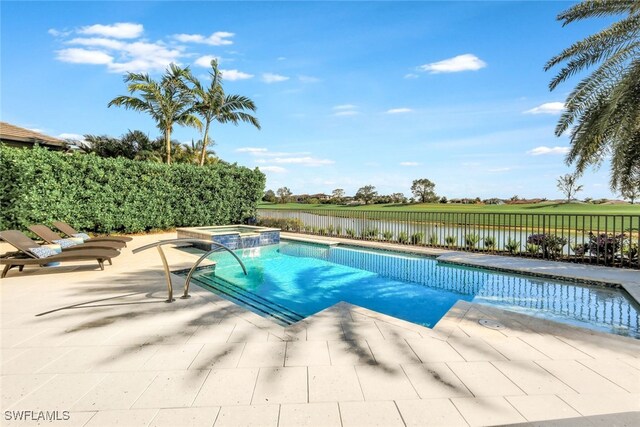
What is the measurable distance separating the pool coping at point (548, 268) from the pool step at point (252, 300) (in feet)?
17.6

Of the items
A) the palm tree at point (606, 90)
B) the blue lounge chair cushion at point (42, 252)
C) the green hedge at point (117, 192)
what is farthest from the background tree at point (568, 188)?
the blue lounge chair cushion at point (42, 252)

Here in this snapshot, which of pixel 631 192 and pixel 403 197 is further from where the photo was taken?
pixel 403 197

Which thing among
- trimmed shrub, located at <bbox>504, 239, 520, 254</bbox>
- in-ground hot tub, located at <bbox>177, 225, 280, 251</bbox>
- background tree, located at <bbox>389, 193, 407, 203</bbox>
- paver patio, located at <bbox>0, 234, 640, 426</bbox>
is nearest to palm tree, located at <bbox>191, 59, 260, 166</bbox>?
in-ground hot tub, located at <bbox>177, 225, 280, 251</bbox>

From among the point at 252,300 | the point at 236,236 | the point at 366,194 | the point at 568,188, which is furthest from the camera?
the point at 366,194

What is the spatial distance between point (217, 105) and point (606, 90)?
55.5 ft

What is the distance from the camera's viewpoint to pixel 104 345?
3.21m

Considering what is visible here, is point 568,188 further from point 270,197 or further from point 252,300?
point 252,300

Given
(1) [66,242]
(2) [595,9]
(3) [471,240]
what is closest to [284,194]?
(3) [471,240]

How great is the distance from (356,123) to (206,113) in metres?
8.82

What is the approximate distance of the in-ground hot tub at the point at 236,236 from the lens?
1041 cm

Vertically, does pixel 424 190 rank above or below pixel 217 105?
below

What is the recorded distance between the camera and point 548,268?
276 inches

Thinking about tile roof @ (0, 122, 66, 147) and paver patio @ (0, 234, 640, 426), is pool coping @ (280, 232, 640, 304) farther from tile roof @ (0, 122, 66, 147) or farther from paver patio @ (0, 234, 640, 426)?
tile roof @ (0, 122, 66, 147)

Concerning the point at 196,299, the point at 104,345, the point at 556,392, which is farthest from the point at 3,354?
the point at 556,392
